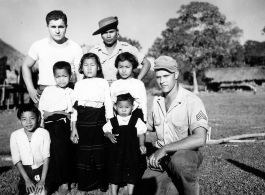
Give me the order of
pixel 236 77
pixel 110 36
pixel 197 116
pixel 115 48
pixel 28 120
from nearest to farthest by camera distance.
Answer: pixel 197 116 → pixel 28 120 → pixel 110 36 → pixel 115 48 → pixel 236 77

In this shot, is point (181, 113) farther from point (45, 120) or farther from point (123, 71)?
point (45, 120)

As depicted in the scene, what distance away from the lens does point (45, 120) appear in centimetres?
421

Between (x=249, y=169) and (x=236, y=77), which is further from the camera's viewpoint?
(x=236, y=77)

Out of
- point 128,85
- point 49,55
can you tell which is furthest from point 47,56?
point 128,85

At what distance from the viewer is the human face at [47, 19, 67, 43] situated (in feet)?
14.0

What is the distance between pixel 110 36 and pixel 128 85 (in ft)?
3.29

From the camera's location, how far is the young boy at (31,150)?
3.85 m

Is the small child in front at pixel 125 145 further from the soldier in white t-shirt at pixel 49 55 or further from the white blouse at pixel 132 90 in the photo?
the soldier in white t-shirt at pixel 49 55

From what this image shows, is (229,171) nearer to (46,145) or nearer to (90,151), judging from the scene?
(90,151)

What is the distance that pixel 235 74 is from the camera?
51875mm

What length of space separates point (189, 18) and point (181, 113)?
5465 cm

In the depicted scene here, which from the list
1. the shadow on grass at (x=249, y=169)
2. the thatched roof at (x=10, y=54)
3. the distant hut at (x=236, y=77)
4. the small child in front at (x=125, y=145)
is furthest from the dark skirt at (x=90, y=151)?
the distant hut at (x=236, y=77)

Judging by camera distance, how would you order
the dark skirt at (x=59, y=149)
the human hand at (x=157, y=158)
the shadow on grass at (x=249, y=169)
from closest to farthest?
the human hand at (x=157, y=158)
the dark skirt at (x=59, y=149)
the shadow on grass at (x=249, y=169)

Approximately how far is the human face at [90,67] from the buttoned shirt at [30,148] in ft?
3.66
